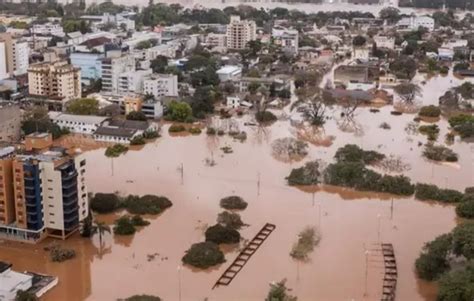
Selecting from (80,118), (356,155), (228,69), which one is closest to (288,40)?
(228,69)

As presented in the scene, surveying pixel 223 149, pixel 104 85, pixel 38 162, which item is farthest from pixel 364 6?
pixel 38 162

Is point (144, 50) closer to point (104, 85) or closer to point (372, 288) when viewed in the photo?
point (104, 85)

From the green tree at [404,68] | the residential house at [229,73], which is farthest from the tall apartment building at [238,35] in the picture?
the green tree at [404,68]

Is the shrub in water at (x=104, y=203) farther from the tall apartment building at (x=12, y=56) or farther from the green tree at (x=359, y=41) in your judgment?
the green tree at (x=359, y=41)

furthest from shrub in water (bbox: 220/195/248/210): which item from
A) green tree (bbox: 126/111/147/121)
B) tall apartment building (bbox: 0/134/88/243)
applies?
green tree (bbox: 126/111/147/121)

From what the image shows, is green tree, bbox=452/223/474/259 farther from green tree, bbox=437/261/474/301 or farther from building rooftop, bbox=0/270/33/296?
building rooftop, bbox=0/270/33/296
